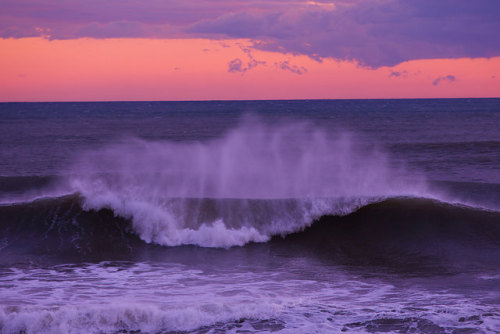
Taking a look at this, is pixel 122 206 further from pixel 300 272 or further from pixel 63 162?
pixel 63 162

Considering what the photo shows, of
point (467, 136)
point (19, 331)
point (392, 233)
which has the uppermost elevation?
point (467, 136)

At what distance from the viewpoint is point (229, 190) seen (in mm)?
16984

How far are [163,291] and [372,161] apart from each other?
18358mm

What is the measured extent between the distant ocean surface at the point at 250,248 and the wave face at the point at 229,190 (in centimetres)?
6

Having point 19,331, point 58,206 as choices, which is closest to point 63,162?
point 58,206

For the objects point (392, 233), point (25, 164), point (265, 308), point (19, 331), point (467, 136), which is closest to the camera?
point (19, 331)

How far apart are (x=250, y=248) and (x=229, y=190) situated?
Answer: 484cm

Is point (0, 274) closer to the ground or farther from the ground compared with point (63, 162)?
closer to the ground

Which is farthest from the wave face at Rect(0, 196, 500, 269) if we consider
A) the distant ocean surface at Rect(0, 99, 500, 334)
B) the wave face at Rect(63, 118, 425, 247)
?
the wave face at Rect(63, 118, 425, 247)

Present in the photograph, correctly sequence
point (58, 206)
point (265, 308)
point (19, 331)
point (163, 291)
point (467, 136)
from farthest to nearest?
point (467, 136) → point (58, 206) → point (163, 291) → point (265, 308) → point (19, 331)

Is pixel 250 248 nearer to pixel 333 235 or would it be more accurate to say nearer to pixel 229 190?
pixel 333 235

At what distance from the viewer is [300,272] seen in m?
10.5

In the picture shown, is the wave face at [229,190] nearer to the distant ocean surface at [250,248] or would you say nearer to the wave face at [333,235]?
the distant ocean surface at [250,248]

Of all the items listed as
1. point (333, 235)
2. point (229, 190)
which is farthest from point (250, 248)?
point (229, 190)
